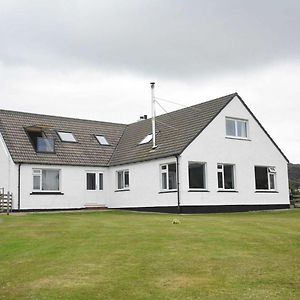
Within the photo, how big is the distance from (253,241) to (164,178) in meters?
17.4

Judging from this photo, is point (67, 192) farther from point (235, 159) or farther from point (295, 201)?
point (295, 201)

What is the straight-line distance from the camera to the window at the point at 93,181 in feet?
112

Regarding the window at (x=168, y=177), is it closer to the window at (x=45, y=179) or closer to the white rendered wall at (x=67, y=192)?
the white rendered wall at (x=67, y=192)

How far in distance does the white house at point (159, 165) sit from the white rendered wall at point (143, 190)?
0.21 feet

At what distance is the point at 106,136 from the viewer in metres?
38.4

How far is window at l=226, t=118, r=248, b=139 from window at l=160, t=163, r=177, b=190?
4.76 meters

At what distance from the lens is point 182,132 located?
30906mm

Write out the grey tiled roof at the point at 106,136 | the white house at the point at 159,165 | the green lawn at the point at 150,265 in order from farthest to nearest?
the grey tiled roof at the point at 106,136 < the white house at the point at 159,165 < the green lawn at the point at 150,265

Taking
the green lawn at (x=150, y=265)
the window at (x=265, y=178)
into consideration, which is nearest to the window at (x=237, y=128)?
the window at (x=265, y=178)

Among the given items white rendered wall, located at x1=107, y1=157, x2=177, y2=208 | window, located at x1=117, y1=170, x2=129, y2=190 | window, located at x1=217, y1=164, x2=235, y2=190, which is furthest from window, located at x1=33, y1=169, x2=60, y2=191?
window, located at x1=217, y1=164, x2=235, y2=190

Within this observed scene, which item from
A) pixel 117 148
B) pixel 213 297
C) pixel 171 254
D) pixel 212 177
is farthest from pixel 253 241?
pixel 117 148

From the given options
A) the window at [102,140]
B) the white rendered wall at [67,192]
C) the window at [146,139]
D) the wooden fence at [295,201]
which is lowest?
the wooden fence at [295,201]

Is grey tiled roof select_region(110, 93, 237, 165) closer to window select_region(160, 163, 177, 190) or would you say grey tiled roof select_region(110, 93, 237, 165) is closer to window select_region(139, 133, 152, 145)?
window select_region(139, 133, 152, 145)

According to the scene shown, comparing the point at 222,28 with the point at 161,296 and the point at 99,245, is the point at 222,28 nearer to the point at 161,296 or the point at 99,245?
the point at 99,245
